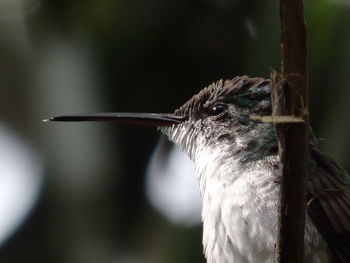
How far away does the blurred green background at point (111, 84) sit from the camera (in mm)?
5859

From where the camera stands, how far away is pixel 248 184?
13.1 ft

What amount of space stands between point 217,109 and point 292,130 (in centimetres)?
197

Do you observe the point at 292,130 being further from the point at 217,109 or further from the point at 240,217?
the point at 217,109

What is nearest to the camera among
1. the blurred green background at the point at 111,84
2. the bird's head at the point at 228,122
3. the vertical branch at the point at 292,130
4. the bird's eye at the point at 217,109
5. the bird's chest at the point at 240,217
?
the vertical branch at the point at 292,130

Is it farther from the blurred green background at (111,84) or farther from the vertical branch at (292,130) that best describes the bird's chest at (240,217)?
the blurred green background at (111,84)

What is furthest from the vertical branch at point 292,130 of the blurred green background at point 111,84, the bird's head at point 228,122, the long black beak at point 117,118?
the blurred green background at point 111,84

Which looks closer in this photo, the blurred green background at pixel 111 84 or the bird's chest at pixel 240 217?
the bird's chest at pixel 240 217

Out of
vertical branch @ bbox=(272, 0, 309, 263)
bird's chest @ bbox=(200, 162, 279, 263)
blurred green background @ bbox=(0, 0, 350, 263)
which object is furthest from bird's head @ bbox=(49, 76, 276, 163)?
vertical branch @ bbox=(272, 0, 309, 263)

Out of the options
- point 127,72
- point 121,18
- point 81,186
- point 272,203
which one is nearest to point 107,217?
point 81,186

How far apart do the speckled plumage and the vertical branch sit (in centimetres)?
77

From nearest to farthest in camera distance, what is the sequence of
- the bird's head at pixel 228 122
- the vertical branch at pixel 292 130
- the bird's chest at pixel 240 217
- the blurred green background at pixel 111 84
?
the vertical branch at pixel 292 130
the bird's chest at pixel 240 217
the bird's head at pixel 228 122
the blurred green background at pixel 111 84

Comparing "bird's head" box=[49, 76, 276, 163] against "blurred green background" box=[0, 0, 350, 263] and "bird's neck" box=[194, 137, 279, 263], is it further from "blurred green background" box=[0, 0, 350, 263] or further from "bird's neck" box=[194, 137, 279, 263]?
"blurred green background" box=[0, 0, 350, 263]

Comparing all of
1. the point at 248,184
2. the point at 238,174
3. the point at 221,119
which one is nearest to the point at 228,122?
the point at 221,119

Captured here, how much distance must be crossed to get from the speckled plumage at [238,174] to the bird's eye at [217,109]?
Result: 0.02 metres
